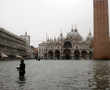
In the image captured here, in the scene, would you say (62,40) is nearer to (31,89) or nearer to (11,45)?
(11,45)

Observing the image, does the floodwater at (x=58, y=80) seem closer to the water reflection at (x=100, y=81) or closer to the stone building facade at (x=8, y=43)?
the water reflection at (x=100, y=81)

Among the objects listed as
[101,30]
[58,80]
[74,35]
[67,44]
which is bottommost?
[58,80]

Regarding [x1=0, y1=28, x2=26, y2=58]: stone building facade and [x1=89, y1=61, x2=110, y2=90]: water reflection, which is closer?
[x1=89, y1=61, x2=110, y2=90]: water reflection

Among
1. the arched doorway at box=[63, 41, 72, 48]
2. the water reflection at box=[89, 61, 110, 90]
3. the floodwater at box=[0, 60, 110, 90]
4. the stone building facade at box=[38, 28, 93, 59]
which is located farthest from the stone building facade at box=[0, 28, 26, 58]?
the water reflection at box=[89, 61, 110, 90]

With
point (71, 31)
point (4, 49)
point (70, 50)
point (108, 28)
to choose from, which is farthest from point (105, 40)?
point (71, 31)

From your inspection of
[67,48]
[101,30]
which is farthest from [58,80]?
[67,48]

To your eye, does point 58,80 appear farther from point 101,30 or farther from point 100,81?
point 101,30

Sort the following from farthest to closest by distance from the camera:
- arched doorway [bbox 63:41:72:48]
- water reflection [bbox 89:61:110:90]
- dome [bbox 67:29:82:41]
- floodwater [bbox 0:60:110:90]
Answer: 1. dome [bbox 67:29:82:41]
2. arched doorway [bbox 63:41:72:48]
3. floodwater [bbox 0:60:110:90]
4. water reflection [bbox 89:61:110:90]

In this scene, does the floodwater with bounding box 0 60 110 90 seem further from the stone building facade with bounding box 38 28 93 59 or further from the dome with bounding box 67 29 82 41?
the dome with bounding box 67 29 82 41

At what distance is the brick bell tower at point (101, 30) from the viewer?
73.6m

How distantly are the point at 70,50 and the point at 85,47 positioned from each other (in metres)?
9.04

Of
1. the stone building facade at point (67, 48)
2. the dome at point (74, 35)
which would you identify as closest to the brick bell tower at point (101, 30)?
the stone building facade at point (67, 48)

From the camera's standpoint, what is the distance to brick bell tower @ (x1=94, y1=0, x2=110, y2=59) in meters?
73.6

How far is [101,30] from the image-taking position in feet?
241
